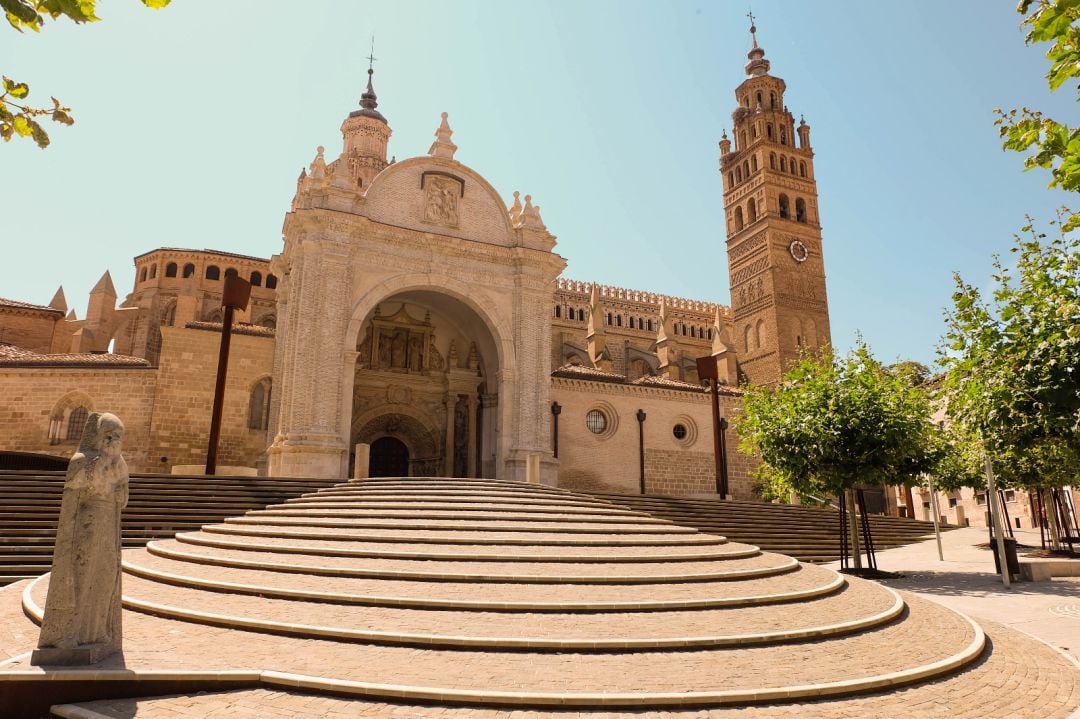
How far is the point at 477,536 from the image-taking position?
34.0 feet

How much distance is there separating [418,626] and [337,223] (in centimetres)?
1741

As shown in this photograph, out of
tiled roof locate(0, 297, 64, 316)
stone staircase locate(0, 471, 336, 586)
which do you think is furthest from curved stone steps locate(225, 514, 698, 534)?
tiled roof locate(0, 297, 64, 316)

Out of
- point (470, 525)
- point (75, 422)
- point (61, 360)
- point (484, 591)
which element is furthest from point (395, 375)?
point (484, 591)

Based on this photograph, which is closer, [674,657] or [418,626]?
[674,657]

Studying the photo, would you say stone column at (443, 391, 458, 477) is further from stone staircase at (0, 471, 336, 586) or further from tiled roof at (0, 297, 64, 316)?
tiled roof at (0, 297, 64, 316)

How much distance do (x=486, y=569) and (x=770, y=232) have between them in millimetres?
55625

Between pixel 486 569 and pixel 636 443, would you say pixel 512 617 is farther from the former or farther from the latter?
pixel 636 443

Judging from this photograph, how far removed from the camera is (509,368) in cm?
2341

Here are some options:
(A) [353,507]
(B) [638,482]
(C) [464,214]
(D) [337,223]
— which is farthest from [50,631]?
(B) [638,482]

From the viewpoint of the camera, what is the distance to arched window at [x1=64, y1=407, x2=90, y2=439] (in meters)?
23.5

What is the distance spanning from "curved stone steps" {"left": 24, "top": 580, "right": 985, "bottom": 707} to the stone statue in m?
0.44

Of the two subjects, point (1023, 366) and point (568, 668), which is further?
point (1023, 366)

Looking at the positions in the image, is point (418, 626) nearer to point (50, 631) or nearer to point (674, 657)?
point (674, 657)

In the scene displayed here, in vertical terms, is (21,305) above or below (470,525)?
above
